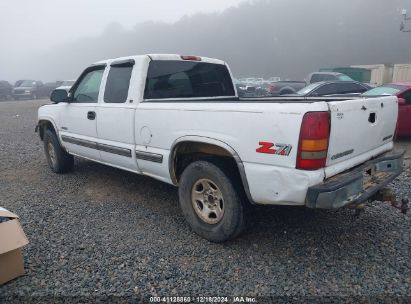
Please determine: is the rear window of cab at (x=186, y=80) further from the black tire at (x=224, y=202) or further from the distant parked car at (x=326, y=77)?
the distant parked car at (x=326, y=77)

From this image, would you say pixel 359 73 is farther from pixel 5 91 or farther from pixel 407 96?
pixel 5 91

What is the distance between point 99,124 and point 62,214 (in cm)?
119

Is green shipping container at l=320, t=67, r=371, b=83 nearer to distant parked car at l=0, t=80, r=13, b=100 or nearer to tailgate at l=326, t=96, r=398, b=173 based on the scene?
tailgate at l=326, t=96, r=398, b=173

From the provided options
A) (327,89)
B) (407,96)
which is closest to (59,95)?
(407,96)

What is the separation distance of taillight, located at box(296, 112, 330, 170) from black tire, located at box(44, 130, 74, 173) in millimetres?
4254

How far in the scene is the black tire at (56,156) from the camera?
5488 millimetres

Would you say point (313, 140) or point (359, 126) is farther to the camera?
point (359, 126)

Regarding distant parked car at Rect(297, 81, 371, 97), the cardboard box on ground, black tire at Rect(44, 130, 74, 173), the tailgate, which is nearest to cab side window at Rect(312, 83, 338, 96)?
distant parked car at Rect(297, 81, 371, 97)

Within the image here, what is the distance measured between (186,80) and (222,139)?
1626 millimetres

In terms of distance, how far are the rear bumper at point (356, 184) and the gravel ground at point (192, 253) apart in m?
0.62

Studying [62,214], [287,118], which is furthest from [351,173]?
[62,214]

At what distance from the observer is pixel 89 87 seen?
470 cm

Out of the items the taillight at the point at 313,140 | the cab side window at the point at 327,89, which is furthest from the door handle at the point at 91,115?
the cab side window at the point at 327,89

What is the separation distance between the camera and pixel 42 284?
8.96ft
